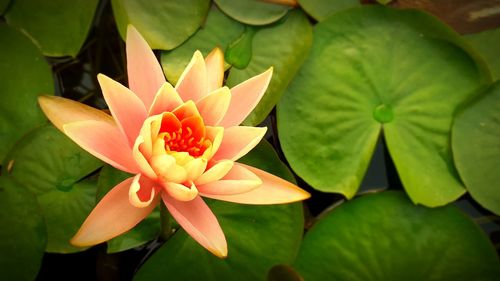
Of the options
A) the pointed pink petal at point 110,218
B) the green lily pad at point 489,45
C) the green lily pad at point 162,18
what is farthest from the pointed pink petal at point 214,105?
the green lily pad at point 489,45

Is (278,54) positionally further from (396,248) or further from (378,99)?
(396,248)

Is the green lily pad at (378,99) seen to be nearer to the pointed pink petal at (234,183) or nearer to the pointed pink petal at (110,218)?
the pointed pink petal at (234,183)

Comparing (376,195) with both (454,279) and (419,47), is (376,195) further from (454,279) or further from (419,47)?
(419,47)

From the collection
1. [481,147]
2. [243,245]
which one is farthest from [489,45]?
[243,245]

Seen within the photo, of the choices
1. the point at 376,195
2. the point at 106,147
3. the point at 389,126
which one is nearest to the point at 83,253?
the point at 106,147

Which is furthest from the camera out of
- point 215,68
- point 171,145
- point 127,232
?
point 127,232

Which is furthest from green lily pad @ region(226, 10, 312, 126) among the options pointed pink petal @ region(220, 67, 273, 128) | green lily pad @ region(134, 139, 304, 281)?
pointed pink petal @ region(220, 67, 273, 128)
